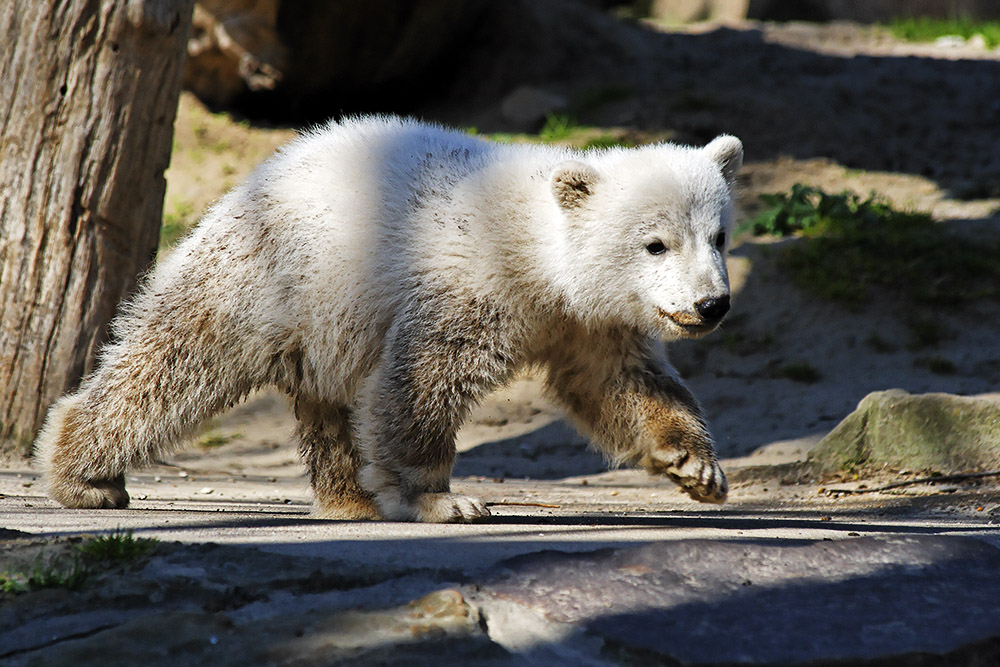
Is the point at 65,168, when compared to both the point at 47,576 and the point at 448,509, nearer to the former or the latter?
the point at 448,509

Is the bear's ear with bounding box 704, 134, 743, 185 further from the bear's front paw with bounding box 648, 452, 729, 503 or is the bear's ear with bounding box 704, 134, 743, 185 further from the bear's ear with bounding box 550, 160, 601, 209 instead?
the bear's front paw with bounding box 648, 452, 729, 503

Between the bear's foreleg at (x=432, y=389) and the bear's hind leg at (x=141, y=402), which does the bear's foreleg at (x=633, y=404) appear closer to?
the bear's foreleg at (x=432, y=389)

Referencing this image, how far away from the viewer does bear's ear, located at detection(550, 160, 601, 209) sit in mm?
4094

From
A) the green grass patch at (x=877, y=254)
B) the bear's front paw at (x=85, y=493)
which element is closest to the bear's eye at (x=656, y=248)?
the bear's front paw at (x=85, y=493)

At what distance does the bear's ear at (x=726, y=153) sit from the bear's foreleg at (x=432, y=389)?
1.19 metres

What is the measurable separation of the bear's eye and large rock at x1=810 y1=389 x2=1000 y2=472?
7.32 feet

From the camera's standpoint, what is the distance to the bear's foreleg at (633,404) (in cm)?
429

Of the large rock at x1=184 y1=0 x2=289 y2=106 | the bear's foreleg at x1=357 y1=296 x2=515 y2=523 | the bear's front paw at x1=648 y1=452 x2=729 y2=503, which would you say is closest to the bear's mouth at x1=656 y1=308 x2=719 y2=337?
the bear's front paw at x1=648 y1=452 x2=729 y2=503

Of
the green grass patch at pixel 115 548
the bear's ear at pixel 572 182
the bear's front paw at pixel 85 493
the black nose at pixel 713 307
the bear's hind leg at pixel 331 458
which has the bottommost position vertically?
the bear's front paw at pixel 85 493

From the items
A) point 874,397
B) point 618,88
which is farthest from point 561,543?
→ point 618,88

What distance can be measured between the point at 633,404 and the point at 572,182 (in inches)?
38.3

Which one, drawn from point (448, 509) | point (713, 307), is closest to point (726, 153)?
point (713, 307)

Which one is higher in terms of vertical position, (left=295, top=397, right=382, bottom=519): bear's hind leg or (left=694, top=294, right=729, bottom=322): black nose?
(left=694, top=294, right=729, bottom=322): black nose

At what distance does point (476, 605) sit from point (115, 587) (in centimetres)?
91
